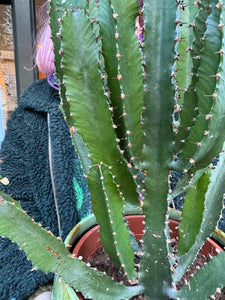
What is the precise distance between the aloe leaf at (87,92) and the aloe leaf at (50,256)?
112 millimetres

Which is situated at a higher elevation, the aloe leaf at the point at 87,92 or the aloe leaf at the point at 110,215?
the aloe leaf at the point at 87,92

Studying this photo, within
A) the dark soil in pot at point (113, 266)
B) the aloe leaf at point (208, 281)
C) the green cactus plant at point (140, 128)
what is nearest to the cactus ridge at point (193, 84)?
the green cactus plant at point (140, 128)

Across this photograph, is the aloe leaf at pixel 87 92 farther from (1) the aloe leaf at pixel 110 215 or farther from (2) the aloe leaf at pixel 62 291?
(2) the aloe leaf at pixel 62 291

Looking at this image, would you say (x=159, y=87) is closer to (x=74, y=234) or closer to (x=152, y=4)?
(x=152, y=4)

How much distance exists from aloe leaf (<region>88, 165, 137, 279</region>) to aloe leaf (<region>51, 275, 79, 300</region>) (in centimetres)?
7

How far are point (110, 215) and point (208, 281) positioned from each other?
0.15 m

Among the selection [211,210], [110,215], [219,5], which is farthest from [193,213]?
[219,5]

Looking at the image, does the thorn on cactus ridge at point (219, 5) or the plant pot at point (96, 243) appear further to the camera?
the plant pot at point (96, 243)

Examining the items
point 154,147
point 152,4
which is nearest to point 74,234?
point 154,147

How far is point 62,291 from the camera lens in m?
0.31

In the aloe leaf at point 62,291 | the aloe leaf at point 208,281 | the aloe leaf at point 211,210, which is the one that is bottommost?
the aloe leaf at point 62,291

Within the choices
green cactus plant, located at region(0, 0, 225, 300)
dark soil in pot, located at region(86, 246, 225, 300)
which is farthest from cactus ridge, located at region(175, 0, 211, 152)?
dark soil in pot, located at region(86, 246, 225, 300)

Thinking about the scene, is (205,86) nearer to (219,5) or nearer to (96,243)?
(219,5)

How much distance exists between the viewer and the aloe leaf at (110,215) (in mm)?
283
